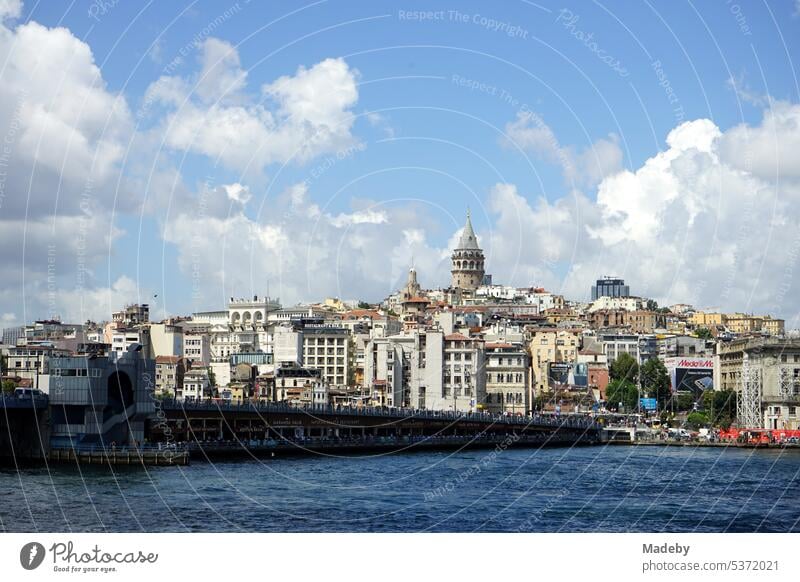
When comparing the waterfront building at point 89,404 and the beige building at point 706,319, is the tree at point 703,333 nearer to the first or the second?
the beige building at point 706,319

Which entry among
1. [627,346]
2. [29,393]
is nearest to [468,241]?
[627,346]

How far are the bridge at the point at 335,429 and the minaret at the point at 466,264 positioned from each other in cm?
6945

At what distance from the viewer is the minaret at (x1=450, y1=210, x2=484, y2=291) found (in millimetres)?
140625

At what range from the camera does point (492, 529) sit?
30094 millimetres

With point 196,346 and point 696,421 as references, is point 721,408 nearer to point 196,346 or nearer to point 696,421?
point 696,421

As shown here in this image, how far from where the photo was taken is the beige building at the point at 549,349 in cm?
9056

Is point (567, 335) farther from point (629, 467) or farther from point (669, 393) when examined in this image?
point (629, 467)

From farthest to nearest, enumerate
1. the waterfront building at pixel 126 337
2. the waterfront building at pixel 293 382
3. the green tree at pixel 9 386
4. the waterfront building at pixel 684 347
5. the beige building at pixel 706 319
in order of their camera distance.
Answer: the beige building at pixel 706 319, the waterfront building at pixel 684 347, the waterfront building at pixel 126 337, the waterfront building at pixel 293 382, the green tree at pixel 9 386

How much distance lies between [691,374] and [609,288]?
261 ft

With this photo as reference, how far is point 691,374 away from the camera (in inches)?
3391

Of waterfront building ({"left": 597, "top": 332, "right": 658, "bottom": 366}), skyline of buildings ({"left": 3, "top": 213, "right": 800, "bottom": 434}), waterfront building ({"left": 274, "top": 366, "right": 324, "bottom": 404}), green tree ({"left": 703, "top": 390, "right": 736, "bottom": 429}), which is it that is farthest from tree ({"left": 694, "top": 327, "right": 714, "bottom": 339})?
waterfront building ({"left": 274, "top": 366, "right": 324, "bottom": 404})

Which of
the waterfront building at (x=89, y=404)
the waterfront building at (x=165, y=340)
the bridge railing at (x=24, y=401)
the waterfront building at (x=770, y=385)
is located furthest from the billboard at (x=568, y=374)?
the bridge railing at (x=24, y=401)

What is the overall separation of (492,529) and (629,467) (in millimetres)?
19180
